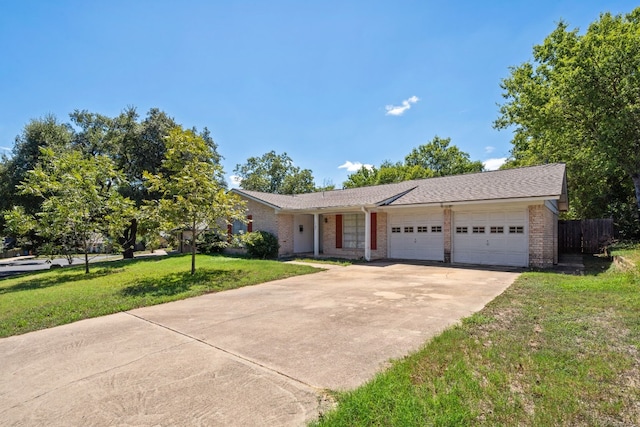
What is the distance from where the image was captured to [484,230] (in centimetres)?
1291

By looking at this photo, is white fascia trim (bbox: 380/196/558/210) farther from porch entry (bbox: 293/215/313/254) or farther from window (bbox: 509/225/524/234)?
porch entry (bbox: 293/215/313/254)

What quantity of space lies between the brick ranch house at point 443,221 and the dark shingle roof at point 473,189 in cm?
3

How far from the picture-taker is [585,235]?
55.6 ft

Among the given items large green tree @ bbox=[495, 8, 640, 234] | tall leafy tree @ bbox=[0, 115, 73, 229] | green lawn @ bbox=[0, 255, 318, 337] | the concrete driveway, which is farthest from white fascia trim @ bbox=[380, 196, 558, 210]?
tall leafy tree @ bbox=[0, 115, 73, 229]

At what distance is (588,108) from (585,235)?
21.2ft

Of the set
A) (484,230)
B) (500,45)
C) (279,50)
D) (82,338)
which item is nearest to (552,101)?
(500,45)

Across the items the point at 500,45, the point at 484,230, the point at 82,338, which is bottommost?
the point at 82,338

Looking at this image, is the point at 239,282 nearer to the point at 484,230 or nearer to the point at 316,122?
the point at 484,230

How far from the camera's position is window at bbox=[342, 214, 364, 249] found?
1697 centimetres

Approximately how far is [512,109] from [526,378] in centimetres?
2369

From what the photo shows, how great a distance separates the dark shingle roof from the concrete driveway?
5980 mm

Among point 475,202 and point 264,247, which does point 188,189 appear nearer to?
point 264,247

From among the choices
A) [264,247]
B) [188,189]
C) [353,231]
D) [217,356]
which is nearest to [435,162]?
[353,231]

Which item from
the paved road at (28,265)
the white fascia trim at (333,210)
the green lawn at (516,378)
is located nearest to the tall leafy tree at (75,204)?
the paved road at (28,265)
